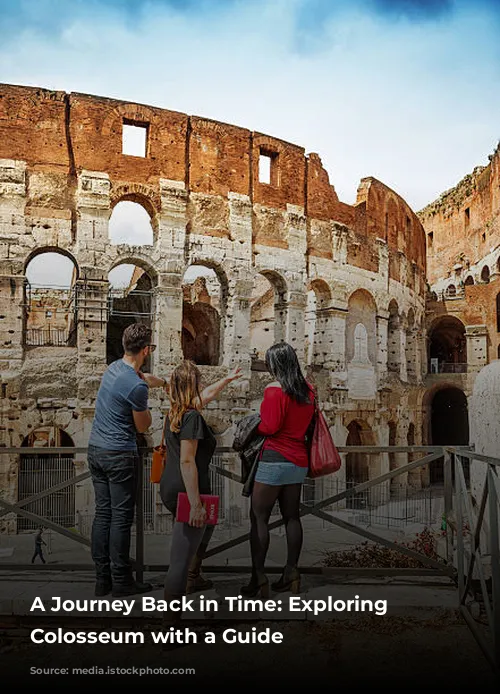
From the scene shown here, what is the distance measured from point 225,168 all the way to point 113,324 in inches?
278

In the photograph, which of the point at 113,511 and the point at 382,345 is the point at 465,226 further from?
the point at 113,511

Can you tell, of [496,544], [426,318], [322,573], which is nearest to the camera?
[496,544]

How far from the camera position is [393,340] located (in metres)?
23.3

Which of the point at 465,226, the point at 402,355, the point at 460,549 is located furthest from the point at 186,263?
the point at 465,226

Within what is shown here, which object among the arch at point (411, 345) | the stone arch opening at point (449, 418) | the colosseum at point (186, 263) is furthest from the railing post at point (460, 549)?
the stone arch opening at point (449, 418)


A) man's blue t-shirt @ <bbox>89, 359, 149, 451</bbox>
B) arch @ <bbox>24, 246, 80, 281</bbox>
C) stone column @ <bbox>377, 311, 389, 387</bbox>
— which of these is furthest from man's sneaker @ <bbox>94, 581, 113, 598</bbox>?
stone column @ <bbox>377, 311, 389, 387</bbox>

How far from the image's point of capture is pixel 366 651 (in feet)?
12.7

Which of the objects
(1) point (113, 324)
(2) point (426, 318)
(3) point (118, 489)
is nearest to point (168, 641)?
(3) point (118, 489)

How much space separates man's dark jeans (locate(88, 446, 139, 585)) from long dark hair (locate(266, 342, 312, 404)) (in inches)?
44.7

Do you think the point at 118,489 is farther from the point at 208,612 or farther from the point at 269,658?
the point at 269,658

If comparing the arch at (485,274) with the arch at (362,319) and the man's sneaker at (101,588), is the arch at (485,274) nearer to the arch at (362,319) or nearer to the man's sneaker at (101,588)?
the arch at (362,319)

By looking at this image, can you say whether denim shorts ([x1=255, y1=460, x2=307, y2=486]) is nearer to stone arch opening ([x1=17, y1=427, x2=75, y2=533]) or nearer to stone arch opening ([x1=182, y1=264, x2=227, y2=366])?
stone arch opening ([x1=17, y1=427, x2=75, y2=533])

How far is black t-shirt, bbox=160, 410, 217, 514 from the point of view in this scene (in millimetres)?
4012

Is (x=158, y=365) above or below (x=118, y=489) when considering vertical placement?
above
